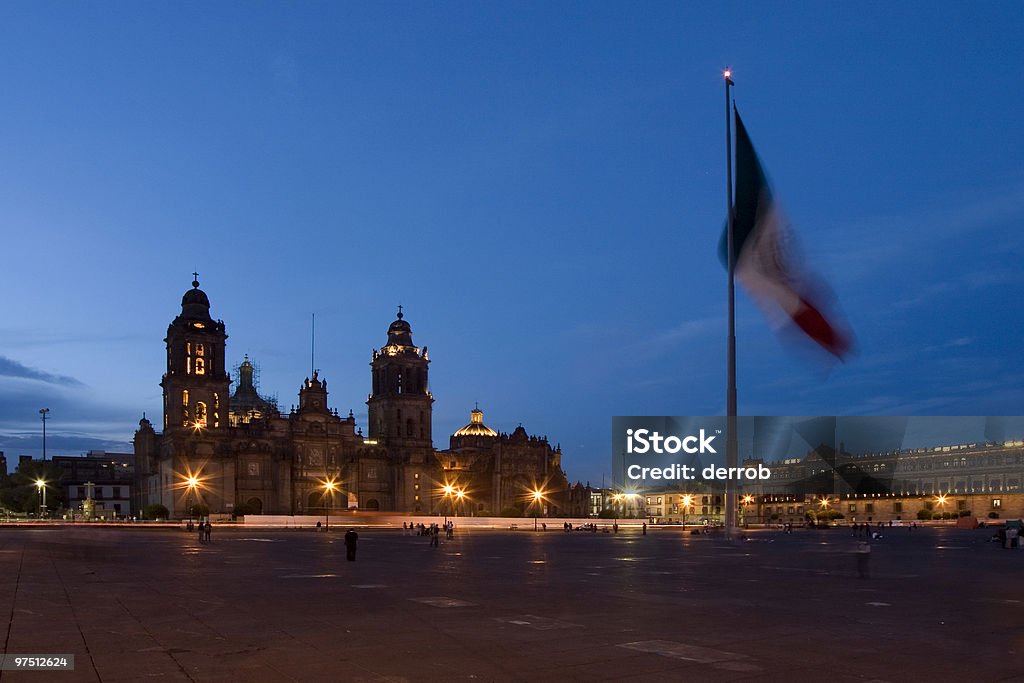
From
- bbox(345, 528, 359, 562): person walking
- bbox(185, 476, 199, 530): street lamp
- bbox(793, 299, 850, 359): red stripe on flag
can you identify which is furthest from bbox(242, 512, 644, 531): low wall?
bbox(793, 299, 850, 359): red stripe on flag

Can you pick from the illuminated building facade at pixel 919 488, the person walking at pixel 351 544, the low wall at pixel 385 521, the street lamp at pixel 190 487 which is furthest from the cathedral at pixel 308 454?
the person walking at pixel 351 544

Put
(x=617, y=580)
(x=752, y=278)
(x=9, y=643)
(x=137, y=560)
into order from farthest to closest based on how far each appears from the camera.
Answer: (x=137, y=560)
(x=752, y=278)
(x=617, y=580)
(x=9, y=643)

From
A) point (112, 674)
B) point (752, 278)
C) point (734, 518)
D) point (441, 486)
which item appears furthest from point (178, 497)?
point (112, 674)

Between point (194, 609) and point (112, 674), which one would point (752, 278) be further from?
point (112, 674)

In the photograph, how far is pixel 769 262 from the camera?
28094 mm

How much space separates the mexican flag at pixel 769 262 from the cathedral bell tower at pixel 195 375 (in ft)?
349

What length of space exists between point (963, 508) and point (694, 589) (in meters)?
161

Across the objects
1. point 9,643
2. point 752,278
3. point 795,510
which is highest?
point 752,278

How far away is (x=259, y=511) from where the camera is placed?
4924 inches

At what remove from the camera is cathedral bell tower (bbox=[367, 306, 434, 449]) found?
144 meters

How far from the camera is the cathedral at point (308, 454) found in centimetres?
12400

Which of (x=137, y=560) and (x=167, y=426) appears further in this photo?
(x=167, y=426)

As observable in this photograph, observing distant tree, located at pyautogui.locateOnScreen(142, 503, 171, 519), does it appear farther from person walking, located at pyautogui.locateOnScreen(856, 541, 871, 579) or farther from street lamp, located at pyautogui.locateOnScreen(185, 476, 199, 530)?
person walking, located at pyautogui.locateOnScreen(856, 541, 871, 579)

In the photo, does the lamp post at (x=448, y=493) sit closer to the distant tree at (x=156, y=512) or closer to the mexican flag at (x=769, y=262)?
the distant tree at (x=156, y=512)
